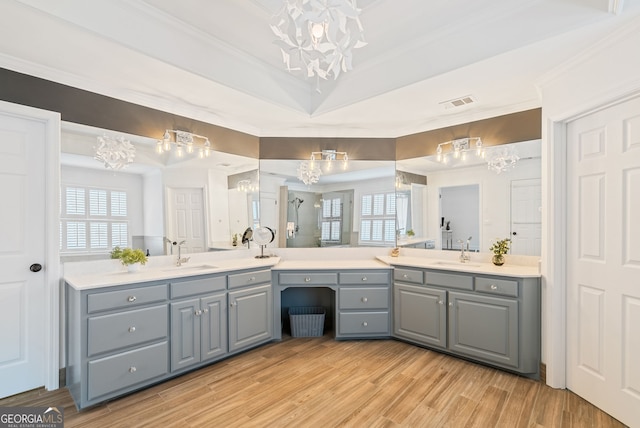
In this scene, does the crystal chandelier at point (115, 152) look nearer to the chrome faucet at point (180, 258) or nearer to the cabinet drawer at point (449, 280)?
the chrome faucet at point (180, 258)

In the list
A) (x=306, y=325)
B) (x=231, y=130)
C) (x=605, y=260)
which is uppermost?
(x=231, y=130)

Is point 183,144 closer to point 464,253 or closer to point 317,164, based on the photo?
point 317,164

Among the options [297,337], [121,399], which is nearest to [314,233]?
[297,337]

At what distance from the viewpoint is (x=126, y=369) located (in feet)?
7.36

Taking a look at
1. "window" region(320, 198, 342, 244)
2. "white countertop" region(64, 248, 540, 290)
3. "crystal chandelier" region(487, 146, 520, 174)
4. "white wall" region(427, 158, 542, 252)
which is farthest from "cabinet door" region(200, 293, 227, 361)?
"crystal chandelier" region(487, 146, 520, 174)

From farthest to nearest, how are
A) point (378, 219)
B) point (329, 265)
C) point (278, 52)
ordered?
point (378, 219) → point (329, 265) → point (278, 52)

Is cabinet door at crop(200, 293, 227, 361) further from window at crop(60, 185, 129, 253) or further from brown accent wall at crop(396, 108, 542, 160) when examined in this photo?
brown accent wall at crop(396, 108, 542, 160)

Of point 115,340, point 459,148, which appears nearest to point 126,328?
point 115,340

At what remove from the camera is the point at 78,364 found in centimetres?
212

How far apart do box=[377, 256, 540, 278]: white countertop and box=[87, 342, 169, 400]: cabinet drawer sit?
2.27 m

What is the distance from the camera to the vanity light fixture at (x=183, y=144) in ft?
9.86

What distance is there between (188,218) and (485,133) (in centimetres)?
315

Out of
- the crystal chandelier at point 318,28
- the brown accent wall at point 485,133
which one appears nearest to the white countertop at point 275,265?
the brown accent wall at point 485,133

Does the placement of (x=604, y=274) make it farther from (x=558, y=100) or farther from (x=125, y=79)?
(x=125, y=79)
